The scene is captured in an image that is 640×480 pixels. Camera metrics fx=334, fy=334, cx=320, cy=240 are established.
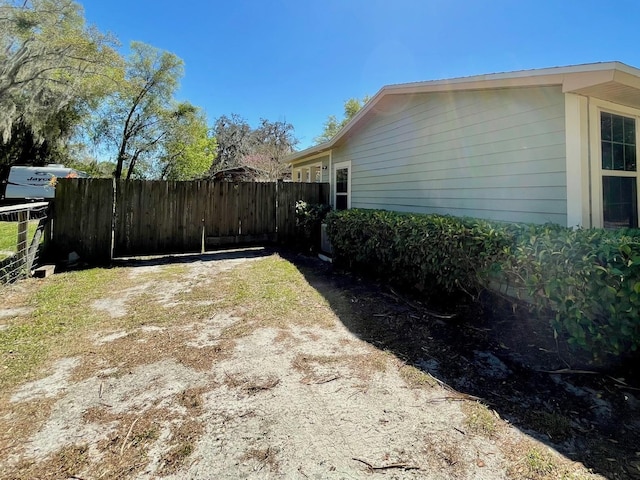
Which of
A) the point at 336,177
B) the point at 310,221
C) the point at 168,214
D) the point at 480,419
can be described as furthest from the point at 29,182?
the point at 480,419

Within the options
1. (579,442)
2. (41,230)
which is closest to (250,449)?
(579,442)

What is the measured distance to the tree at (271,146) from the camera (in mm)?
23047

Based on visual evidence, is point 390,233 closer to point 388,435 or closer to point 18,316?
point 388,435

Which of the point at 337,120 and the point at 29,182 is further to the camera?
the point at 337,120

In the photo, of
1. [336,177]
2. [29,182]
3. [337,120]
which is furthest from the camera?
[337,120]

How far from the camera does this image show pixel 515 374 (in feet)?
9.39

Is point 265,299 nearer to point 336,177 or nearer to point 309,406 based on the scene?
point 309,406

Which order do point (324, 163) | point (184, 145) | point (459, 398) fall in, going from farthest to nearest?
point (184, 145)
point (324, 163)
point (459, 398)

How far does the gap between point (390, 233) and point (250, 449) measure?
Answer: 388cm

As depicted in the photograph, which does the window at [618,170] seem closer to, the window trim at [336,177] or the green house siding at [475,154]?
the green house siding at [475,154]

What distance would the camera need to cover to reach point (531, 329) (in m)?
3.58

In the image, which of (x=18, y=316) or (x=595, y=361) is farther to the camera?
(x=18, y=316)

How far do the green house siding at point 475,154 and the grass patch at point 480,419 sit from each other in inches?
115

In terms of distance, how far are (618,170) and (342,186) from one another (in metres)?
6.30
